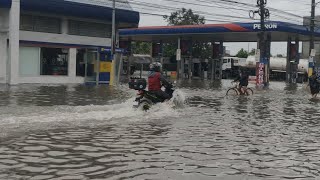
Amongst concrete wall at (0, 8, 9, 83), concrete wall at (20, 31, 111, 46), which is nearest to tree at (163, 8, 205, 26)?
concrete wall at (20, 31, 111, 46)

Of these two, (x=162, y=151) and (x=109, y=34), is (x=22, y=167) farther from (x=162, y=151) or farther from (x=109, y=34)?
(x=109, y=34)

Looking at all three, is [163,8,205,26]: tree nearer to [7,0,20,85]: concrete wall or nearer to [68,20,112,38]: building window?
[68,20,112,38]: building window

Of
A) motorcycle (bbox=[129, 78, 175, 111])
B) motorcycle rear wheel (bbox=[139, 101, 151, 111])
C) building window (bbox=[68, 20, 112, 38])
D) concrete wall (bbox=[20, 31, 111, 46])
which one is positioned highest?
building window (bbox=[68, 20, 112, 38])

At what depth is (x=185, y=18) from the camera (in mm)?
72000

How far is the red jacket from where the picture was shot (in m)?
15.5

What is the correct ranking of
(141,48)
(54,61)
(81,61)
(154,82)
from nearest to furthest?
(154,82), (54,61), (81,61), (141,48)

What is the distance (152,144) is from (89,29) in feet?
83.6

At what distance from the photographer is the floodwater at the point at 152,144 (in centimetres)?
729

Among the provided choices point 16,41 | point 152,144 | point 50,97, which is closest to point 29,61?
point 16,41

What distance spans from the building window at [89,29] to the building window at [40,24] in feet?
3.40

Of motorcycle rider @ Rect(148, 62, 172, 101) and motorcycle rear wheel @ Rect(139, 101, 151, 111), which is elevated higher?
motorcycle rider @ Rect(148, 62, 172, 101)

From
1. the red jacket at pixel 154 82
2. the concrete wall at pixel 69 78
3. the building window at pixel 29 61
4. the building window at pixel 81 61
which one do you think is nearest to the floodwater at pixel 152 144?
the red jacket at pixel 154 82

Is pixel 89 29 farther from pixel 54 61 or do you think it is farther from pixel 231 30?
pixel 231 30

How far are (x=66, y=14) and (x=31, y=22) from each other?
235 cm
